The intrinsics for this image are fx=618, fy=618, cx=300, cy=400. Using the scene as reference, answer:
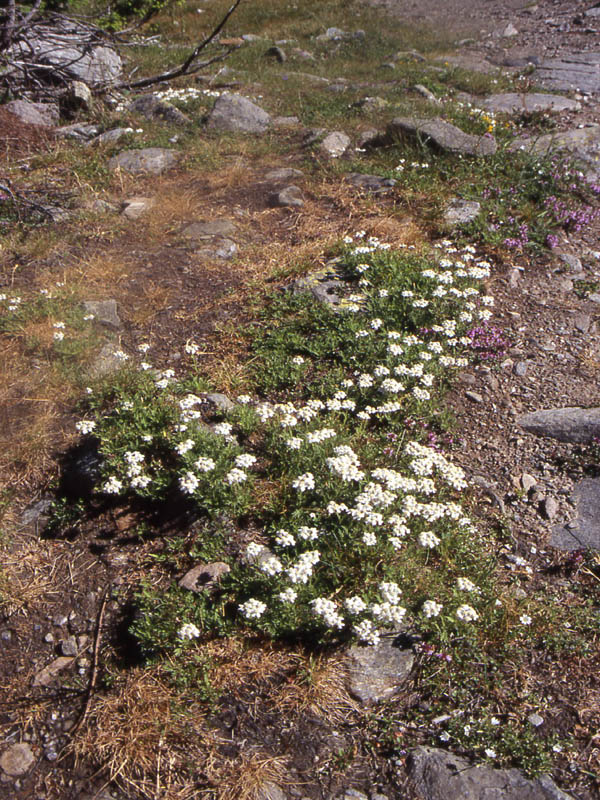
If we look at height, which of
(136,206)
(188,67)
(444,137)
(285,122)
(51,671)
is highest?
(188,67)

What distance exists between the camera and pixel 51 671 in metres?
3.72

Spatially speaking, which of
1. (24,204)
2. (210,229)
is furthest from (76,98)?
(210,229)

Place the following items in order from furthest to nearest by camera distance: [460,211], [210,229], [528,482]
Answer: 1. [210,229]
2. [460,211]
3. [528,482]

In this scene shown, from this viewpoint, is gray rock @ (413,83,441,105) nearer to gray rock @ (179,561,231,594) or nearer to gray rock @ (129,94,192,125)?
gray rock @ (129,94,192,125)

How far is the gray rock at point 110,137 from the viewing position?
10.3 metres

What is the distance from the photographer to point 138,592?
4.00 meters

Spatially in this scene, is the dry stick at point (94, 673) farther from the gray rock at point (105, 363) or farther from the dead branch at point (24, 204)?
the dead branch at point (24, 204)

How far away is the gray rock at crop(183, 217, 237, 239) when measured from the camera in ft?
25.9

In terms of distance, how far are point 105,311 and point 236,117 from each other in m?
6.22

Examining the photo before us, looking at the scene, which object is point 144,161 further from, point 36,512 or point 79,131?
point 36,512

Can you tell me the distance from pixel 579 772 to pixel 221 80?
14.3 metres

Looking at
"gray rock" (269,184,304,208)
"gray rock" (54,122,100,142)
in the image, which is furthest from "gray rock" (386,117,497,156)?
"gray rock" (54,122,100,142)

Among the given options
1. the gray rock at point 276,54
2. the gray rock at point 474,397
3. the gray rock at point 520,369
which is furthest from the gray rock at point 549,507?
the gray rock at point 276,54

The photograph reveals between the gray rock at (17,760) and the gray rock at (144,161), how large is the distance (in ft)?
26.6
